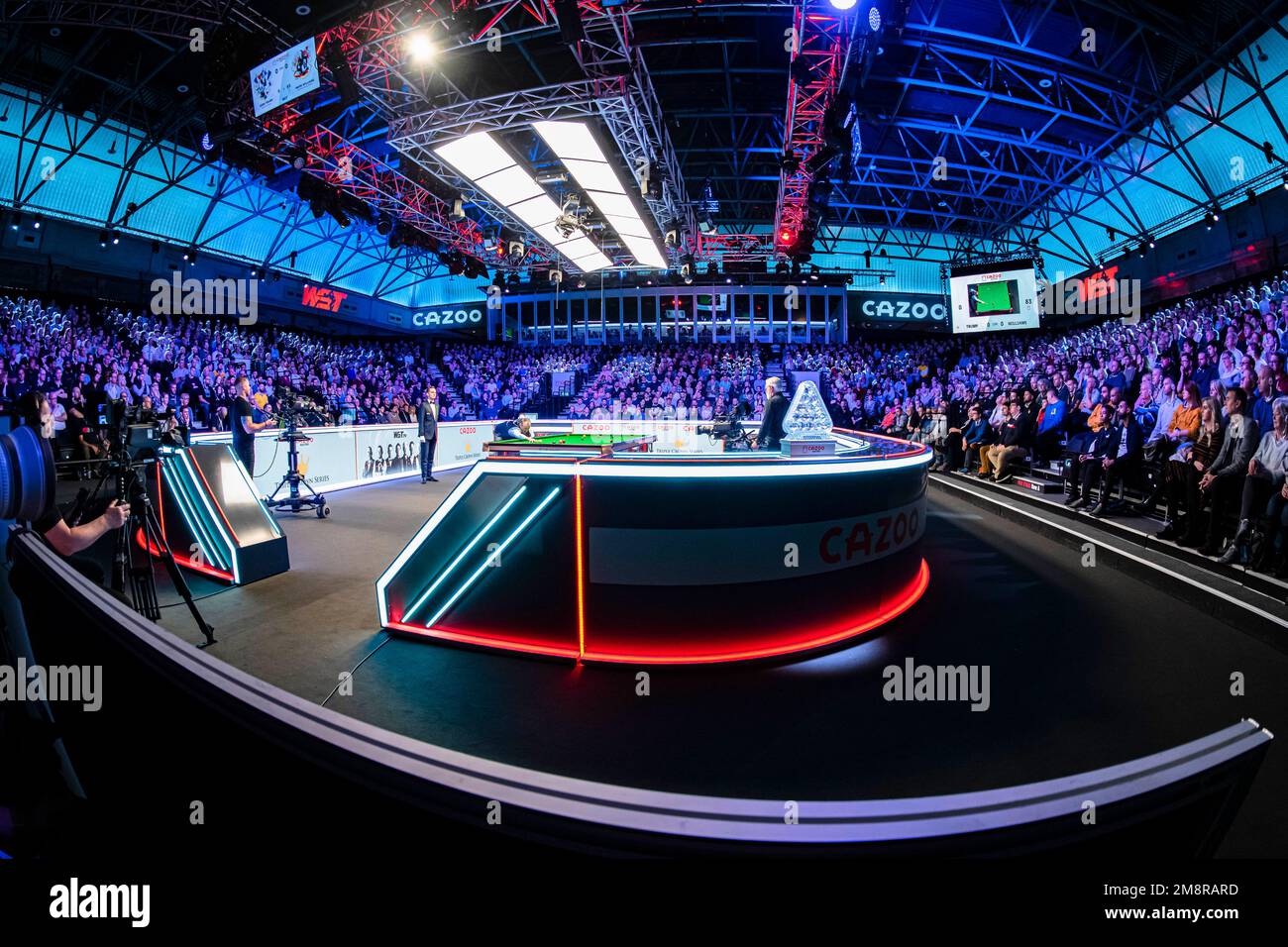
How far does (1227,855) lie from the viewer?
193 cm

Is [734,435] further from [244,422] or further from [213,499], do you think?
[244,422]

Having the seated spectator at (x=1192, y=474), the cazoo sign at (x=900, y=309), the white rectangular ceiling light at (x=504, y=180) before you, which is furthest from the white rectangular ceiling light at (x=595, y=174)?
the cazoo sign at (x=900, y=309)

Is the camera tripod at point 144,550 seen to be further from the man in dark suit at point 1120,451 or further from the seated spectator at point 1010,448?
the seated spectator at point 1010,448

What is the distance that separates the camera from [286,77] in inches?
317

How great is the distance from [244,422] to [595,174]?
29.8ft

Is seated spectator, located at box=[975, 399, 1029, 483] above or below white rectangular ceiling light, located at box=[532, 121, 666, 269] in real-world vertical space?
below

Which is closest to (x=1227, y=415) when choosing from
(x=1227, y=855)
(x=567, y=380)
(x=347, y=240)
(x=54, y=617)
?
(x=1227, y=855)

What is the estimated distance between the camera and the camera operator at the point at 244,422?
6.84 metres

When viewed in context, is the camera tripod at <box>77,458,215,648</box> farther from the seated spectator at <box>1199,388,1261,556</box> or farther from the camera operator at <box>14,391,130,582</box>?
the seated spectator at <box>1199,388,1261,556</box>

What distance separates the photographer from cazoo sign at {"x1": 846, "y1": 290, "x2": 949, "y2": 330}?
25.3 metres

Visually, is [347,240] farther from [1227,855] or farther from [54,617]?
[1227,855]

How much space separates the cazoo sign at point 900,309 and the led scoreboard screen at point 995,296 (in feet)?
26.5

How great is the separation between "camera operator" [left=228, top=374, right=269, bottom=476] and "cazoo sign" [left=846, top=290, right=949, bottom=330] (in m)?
24.5
